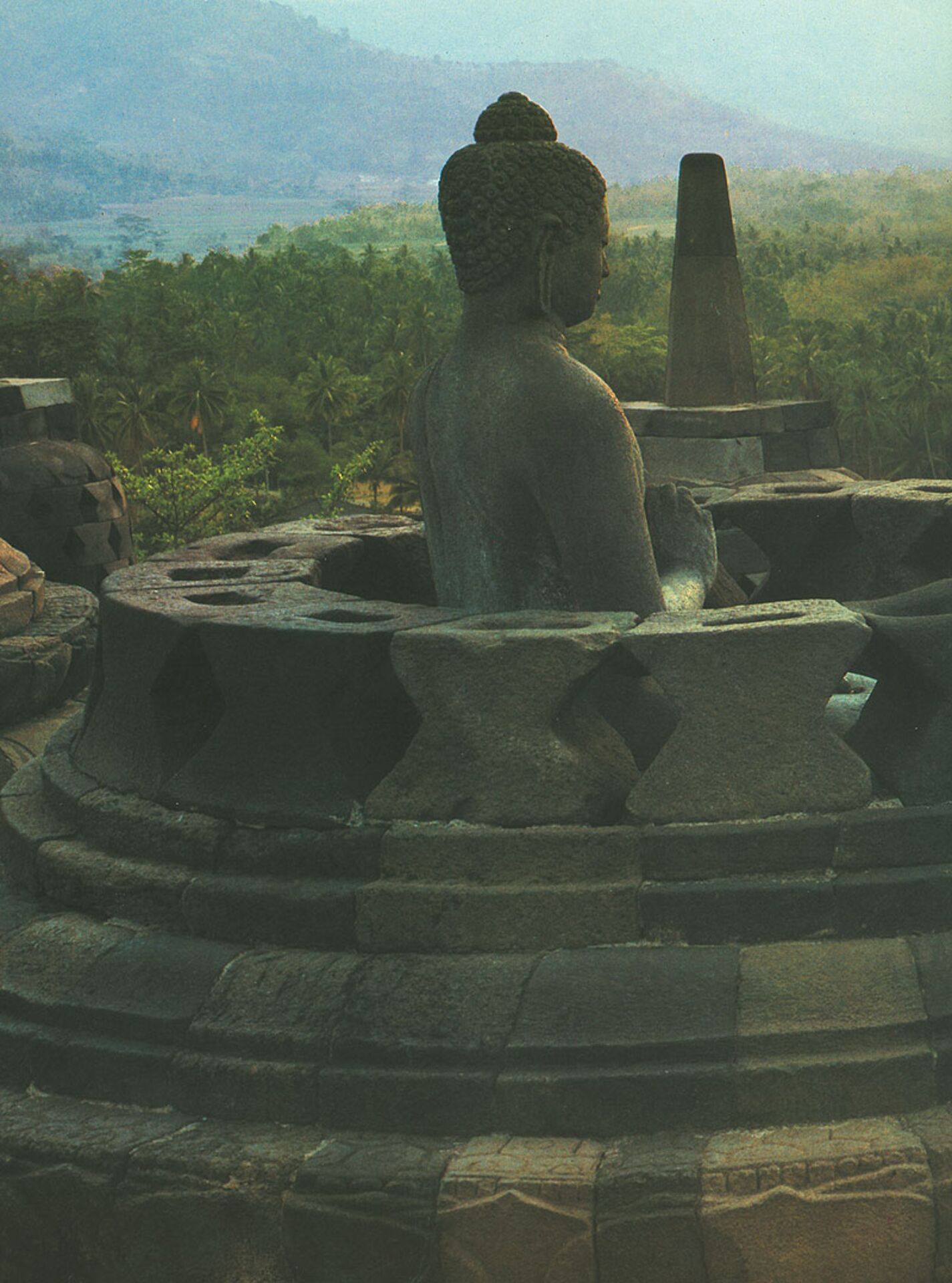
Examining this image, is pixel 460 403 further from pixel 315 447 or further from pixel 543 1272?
pixel 315 447

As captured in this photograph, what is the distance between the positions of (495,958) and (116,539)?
38.6 feet

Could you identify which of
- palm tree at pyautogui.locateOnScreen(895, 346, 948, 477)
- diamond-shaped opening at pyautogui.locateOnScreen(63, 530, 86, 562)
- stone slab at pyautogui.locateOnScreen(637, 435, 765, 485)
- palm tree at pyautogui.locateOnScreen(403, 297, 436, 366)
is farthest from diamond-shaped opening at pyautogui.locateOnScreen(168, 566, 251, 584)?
palm tree at pyautogui.locateOnScreen(403, 297, 436, 366)

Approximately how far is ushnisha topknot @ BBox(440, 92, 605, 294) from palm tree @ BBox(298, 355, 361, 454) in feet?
123

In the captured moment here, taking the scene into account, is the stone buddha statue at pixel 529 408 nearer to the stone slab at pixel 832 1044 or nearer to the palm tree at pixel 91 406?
the stone slab at pixel 832 1044

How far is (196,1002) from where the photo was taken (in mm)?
2908

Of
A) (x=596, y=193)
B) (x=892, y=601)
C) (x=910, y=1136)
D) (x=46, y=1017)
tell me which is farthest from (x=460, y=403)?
(x=910, y=1136)

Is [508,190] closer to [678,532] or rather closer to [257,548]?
[678,532]

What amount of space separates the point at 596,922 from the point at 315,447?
124 ft

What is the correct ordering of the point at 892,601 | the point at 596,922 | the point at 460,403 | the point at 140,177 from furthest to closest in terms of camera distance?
the point at 140,177 < the point at 460,403 < the point at 892,601 < the point at 596,922

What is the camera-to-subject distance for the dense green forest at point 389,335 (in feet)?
124

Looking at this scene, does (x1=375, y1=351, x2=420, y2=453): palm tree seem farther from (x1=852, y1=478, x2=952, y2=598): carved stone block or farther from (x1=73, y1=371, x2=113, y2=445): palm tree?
(x1=852, y1=478, x2=952, y2=598): carved stone block

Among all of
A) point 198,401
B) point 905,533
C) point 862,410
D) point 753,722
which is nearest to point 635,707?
point 753,722

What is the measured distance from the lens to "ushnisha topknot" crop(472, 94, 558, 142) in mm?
3609

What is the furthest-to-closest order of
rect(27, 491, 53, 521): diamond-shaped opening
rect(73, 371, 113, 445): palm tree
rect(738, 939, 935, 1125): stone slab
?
rect(73, 371, 113, 445): palm tree, rect(27, 491, 53, 521): diamond-shaped opening, rect(738, 939, 935, 1125): stone slab
